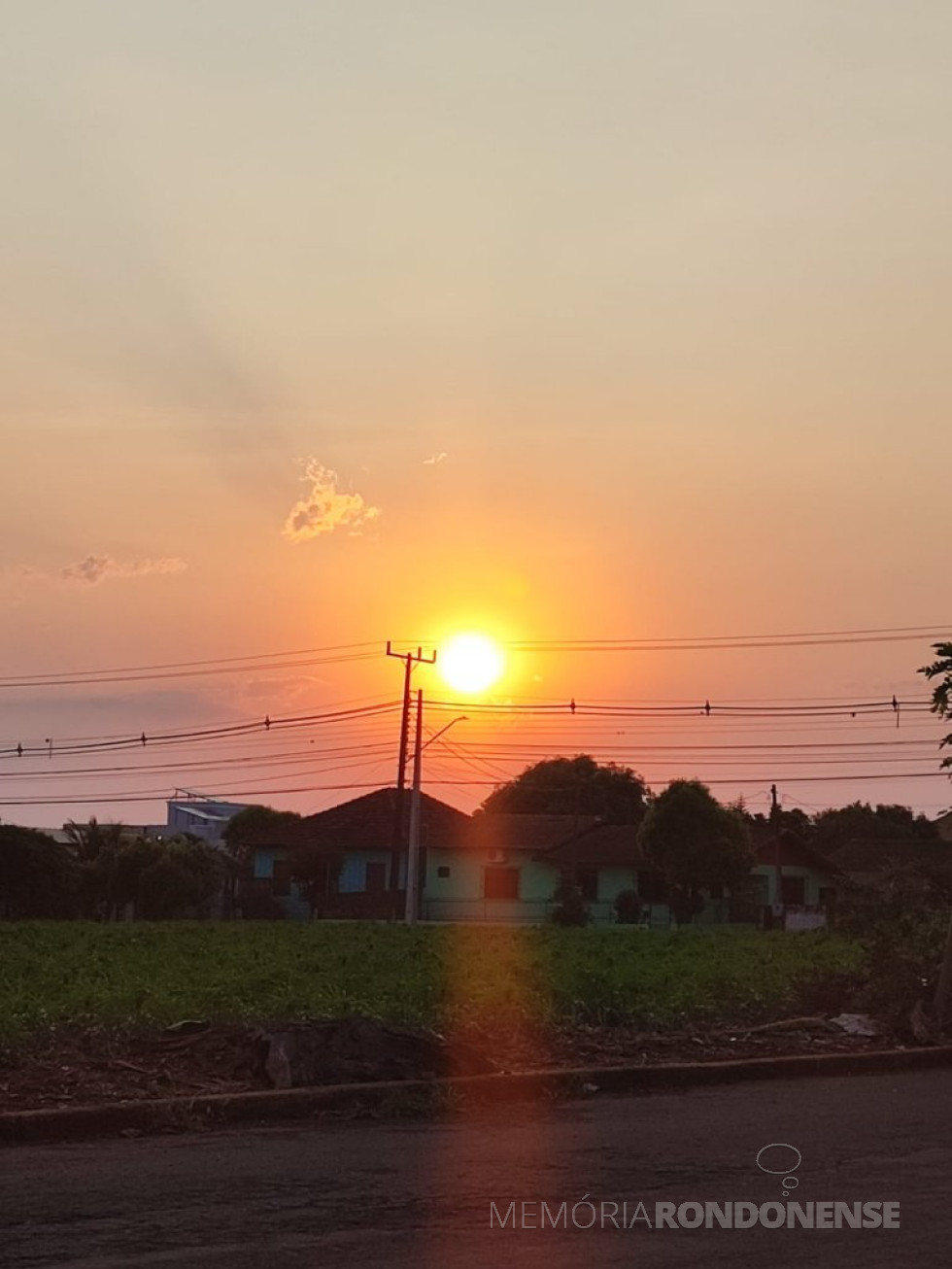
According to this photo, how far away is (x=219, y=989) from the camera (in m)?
19.5

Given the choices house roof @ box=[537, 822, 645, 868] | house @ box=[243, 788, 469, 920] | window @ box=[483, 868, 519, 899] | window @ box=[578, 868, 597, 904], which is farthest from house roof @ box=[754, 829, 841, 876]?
house @ box=[243, 788, 469, 920]

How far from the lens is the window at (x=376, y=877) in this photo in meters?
77.4

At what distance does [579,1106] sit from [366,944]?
23.0 meters

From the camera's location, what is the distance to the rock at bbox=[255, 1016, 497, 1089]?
11523mm

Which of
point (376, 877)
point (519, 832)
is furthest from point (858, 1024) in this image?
point (519, 832)

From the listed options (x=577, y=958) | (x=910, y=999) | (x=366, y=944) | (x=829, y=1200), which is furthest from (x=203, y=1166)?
(x=366, y=944)

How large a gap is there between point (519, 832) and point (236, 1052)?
2672 inches

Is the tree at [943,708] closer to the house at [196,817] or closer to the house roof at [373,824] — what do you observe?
the house roof at [373,824]

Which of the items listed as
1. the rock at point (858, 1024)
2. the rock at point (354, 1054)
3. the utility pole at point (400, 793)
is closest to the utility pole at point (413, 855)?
the utility pole at point (400, 793)

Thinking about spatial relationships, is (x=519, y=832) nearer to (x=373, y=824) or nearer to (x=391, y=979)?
(x=373, y=824)

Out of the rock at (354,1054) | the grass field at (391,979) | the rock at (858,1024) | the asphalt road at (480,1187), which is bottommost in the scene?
the asphalt road at (480,1187)

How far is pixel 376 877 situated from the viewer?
7781 cm

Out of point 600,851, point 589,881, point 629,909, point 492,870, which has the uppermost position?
point 600,851

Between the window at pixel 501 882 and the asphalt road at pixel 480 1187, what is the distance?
218 feet
